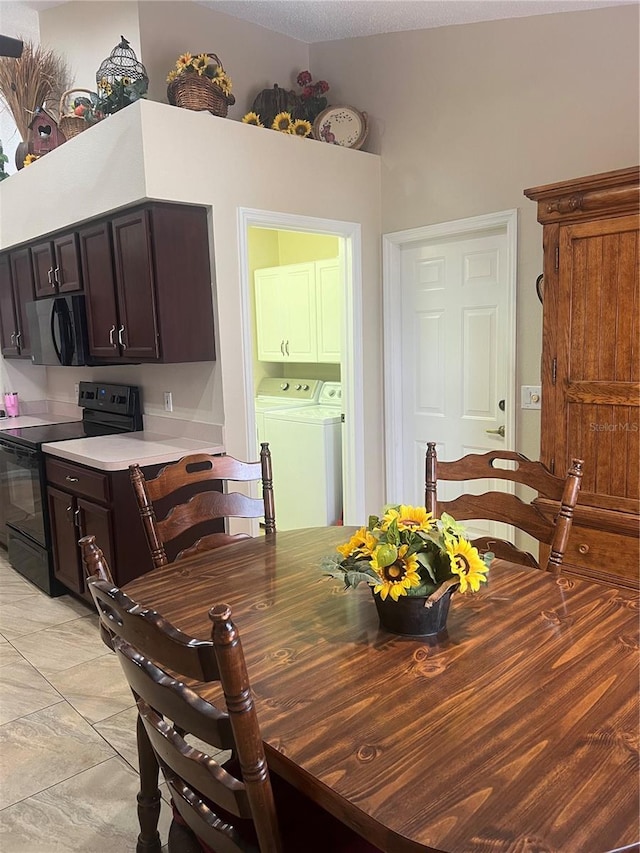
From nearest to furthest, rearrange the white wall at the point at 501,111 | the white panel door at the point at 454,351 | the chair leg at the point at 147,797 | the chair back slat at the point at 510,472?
the chair leg at the point at 147,797 < the chair back slat at the point at 510,472 < the white wall at the point at 501,111 < the white panel door at the point at 454,351

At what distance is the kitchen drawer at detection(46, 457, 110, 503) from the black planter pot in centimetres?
204

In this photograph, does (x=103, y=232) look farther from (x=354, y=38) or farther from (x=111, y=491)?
(x=354, y=38)

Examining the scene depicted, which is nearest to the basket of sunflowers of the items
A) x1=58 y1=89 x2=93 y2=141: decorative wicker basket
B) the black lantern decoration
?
x1=58 y1=89 x2=93 y2=141: decorative wicker basket

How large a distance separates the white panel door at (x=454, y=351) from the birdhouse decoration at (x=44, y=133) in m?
2.36

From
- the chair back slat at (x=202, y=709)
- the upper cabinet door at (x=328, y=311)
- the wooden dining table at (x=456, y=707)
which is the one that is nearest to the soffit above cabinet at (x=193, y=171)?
the upper cabinet door at (x=328, y=311)

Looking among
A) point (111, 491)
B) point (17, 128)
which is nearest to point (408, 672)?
point (111, 491)

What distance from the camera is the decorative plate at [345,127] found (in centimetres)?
373

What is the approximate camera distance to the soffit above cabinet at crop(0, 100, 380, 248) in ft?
9.91

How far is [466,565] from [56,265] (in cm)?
357

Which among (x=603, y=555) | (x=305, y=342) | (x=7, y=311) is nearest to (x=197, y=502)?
(x=603, y=555)

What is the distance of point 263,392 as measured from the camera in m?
5.45

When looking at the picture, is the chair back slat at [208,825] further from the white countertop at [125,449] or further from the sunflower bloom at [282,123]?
the sunflower bloom at [282,123]

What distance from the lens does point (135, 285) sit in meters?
3.29

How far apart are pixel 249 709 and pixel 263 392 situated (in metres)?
4.63
